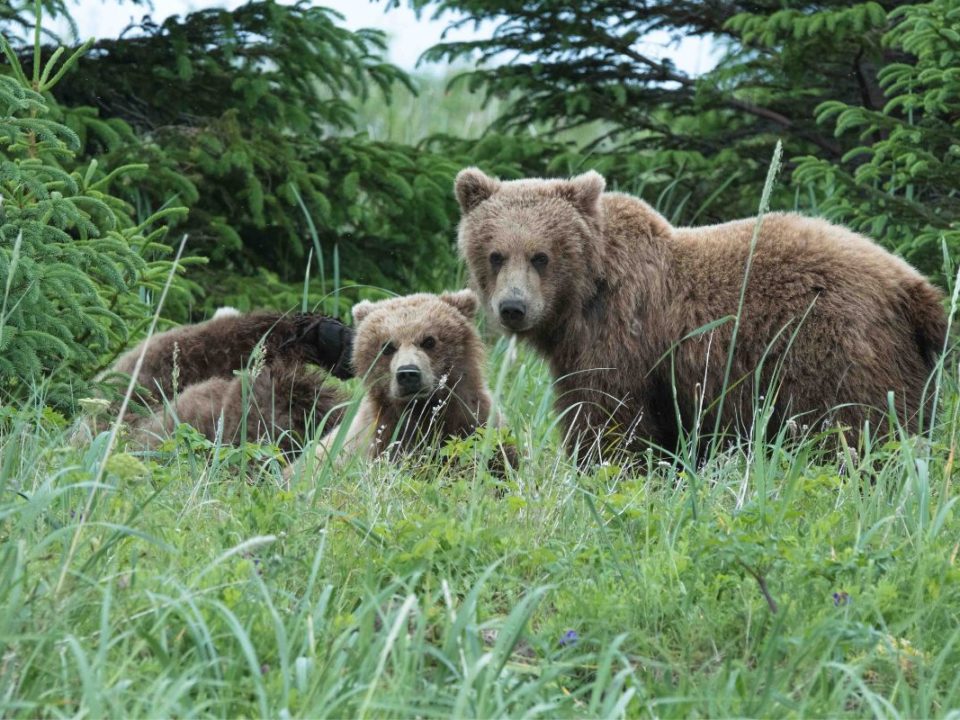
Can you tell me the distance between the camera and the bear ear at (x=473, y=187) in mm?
6195

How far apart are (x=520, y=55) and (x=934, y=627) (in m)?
7.81

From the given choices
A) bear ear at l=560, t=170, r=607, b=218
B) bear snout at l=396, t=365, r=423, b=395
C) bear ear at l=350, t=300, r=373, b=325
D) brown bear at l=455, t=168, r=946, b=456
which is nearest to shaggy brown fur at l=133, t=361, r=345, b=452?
bear ear at l=350, t=300, r=373, b=325

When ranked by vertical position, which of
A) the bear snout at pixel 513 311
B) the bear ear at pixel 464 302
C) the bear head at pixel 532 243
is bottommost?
the bear ear at pixel 464 302

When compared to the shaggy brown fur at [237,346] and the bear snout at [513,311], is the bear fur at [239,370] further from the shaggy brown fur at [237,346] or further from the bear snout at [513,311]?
the bear snout at [513,311]

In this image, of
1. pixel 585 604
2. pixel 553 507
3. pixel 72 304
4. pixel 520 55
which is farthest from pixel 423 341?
pixel 520 55

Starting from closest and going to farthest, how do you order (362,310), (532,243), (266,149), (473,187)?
(532,243) → (473,187) → (362,310) → (266,149)

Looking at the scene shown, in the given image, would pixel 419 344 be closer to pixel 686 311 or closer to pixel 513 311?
pixel 513 311

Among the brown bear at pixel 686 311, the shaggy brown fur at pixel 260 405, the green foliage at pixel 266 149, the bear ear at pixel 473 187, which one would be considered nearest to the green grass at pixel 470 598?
the brown bear at pixel 686 311

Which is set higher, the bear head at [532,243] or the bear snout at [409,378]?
the bear head at [532,243]

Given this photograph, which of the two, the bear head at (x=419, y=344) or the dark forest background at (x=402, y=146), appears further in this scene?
the dark forest background at (x=402, y=146)

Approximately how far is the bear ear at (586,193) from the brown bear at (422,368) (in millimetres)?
807

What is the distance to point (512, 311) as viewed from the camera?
580cm

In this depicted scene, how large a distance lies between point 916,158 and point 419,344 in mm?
3113

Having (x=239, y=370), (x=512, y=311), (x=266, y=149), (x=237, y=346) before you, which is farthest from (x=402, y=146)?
(x=512, y=311)
